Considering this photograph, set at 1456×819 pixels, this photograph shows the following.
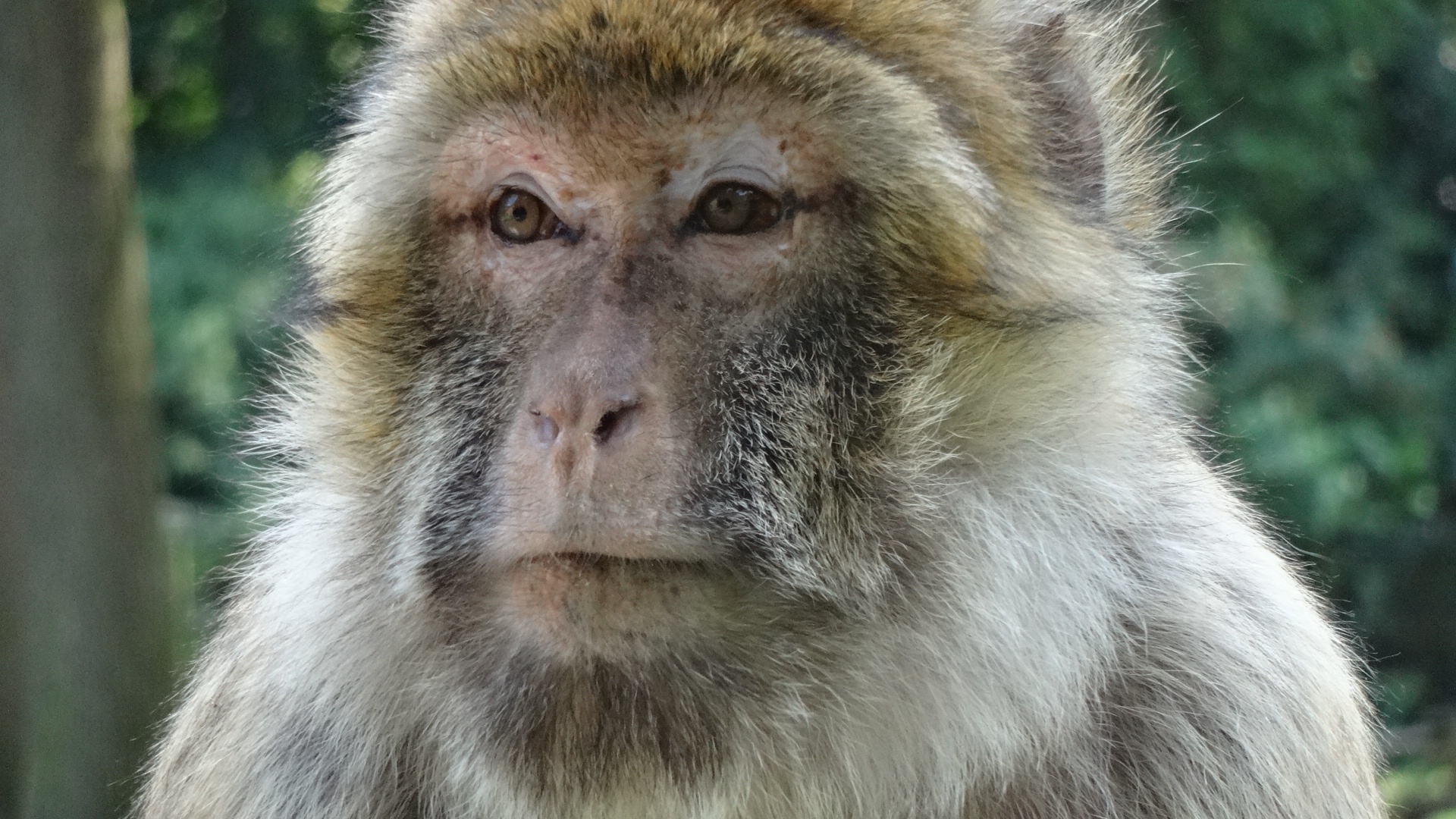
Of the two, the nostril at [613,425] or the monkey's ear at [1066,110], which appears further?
the monkey's ear at [1066,110]

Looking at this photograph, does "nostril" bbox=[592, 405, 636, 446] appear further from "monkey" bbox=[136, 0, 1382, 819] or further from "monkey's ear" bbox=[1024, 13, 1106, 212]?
"monkey's ear" bbox=[1024, 13, 1106, 212]

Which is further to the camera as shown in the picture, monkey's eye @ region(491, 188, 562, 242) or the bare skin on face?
monkey's eye @ region(491, 188, 562, 242)

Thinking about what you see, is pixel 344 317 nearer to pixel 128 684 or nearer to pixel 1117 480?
pixel 1117 480

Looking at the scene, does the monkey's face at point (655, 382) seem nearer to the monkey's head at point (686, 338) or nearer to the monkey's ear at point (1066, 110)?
the monkey's head at point (686, 338)

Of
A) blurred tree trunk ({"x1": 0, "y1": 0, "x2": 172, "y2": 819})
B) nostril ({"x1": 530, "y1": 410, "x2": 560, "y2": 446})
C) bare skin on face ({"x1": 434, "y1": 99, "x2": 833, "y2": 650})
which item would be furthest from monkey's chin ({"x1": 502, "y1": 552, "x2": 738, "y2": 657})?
blurred tree trunk ({"x1": 0, "y1": 0, "x2": 172, "y2": 819})

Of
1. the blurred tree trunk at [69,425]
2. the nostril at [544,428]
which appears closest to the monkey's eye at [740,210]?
the nostril at [544,428]

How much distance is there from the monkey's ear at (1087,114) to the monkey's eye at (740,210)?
493 mm

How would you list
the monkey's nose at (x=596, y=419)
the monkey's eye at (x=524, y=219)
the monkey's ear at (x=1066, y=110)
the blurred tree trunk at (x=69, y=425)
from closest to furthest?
the monkey's nose at (x=596, y=419), the monkey's eye at (x=524, y=219), the monkey's ear at (x=1066, y=110), the blurred tree trunk at (x=69, y=425)

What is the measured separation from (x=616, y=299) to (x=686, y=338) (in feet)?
0.35

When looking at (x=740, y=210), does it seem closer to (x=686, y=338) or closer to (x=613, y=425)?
(x=686, y=338)

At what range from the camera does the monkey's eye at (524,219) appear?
79.7 inches

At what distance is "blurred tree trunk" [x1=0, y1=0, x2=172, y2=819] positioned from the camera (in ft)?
9.35

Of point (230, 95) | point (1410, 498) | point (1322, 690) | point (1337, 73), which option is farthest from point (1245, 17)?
point (1322, 690)

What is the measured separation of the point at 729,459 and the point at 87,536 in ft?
5.91
